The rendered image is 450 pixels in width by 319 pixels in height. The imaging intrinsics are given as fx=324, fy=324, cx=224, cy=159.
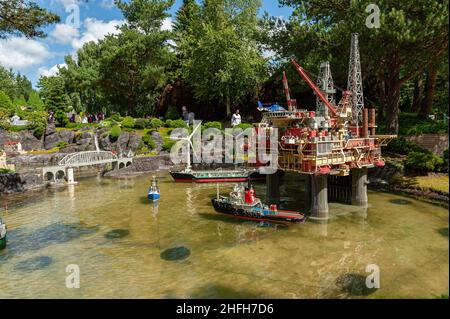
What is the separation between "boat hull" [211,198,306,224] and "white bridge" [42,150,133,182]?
32.6 metres

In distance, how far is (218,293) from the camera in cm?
1647

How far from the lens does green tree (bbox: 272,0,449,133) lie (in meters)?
30.8

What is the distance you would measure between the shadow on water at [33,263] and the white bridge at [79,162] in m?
30.3

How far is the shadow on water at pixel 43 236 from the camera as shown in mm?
25141

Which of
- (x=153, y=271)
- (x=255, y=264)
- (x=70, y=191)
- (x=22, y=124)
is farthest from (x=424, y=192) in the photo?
(x=22, y=124)

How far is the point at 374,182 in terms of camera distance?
127 feet

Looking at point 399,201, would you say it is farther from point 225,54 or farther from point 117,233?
point 225,54

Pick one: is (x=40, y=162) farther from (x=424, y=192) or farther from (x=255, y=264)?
(x=424, y=192)

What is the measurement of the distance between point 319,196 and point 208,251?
35.6 feet

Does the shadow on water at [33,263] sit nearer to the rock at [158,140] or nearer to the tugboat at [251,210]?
the tugboat at [251,210]

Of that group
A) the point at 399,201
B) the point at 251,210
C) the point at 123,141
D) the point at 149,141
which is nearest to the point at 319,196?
the point at 251,210

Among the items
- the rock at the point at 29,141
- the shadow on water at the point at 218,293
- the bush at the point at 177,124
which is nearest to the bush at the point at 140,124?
the bush at the point at 177,124
